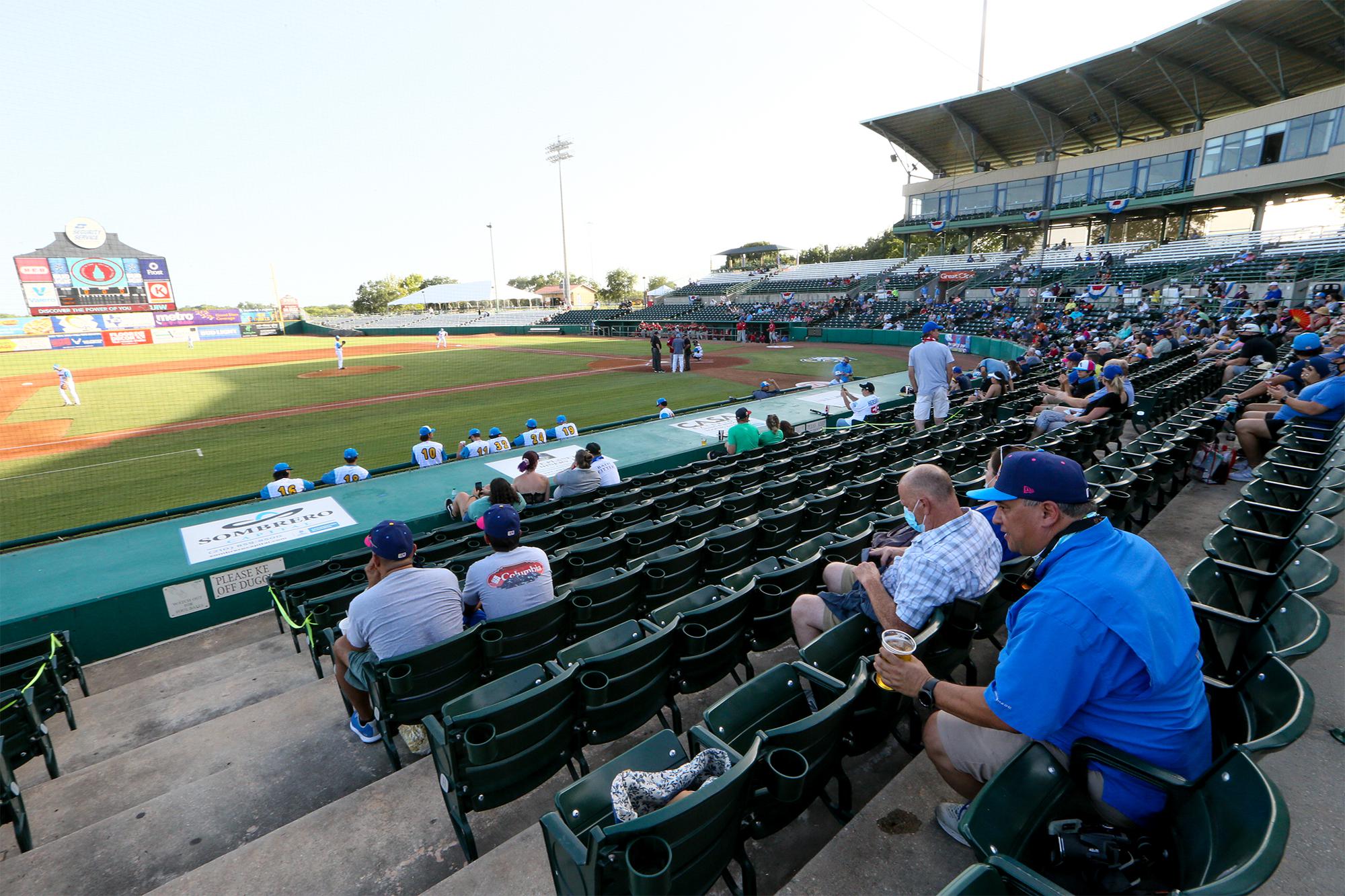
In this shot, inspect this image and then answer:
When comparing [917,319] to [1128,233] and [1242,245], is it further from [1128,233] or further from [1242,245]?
[1128,233]

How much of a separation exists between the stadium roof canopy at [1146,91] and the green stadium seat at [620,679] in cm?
4248

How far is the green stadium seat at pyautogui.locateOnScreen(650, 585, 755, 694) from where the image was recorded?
3270mm

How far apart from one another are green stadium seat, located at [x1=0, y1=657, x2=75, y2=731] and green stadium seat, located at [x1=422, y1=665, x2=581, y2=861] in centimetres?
351

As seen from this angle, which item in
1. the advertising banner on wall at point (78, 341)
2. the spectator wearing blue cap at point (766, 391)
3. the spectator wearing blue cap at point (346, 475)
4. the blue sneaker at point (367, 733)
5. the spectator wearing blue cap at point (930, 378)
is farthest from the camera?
the advertising banner on wall at point (78, 341)

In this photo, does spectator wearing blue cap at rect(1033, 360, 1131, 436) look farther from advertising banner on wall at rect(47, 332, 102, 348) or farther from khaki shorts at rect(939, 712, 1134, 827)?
advertising banner on wall at rect(47, 332, 102, 348)

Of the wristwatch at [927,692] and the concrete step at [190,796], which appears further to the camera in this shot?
the concrete step at [190,796]

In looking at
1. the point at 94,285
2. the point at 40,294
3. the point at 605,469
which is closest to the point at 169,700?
the point at 605,469

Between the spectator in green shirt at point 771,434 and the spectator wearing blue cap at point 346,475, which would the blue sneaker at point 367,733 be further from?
the spectator in green shirt at point 771,434

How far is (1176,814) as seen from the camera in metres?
1.94

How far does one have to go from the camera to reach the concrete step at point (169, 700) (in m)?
4.43

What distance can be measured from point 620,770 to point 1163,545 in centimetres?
547

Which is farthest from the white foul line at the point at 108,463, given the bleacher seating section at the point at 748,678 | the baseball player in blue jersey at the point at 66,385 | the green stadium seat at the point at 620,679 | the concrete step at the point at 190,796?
the green stadium seat at the point at 620,679

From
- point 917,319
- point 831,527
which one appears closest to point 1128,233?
point 917,319

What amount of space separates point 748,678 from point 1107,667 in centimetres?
223
